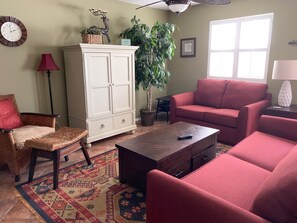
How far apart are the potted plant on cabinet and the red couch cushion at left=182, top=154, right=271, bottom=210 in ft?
7.82

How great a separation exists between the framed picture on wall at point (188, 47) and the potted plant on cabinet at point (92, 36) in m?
2.09

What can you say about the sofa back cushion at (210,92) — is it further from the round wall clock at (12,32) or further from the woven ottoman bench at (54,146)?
the round wall clock at (12,32)

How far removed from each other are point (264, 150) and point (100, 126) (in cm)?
225

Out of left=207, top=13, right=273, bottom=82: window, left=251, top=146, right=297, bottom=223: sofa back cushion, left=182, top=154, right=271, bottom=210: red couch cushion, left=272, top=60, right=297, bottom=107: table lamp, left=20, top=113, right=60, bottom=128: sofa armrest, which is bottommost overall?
left=182, top=154, right=271, bottom=210: red couch cushion

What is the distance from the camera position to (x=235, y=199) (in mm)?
1349

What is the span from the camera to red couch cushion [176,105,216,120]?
3645 millimetres

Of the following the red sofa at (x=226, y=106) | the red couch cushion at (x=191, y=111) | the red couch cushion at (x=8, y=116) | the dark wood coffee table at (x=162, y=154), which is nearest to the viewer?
the dark wood coffee table at (x=162, y=154)

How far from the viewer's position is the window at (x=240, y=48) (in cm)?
376

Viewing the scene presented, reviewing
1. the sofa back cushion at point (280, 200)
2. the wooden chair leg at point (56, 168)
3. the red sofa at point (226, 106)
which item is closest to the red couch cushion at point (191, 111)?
the red sofa at point (226, 106)

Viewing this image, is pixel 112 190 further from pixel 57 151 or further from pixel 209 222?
pixel 209 222

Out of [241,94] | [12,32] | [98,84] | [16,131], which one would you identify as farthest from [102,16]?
[241,94]

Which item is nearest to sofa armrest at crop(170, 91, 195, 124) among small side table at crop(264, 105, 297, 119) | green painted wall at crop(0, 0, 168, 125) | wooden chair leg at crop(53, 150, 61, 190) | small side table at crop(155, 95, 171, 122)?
small side table at crop(155, 95, 171, 122)

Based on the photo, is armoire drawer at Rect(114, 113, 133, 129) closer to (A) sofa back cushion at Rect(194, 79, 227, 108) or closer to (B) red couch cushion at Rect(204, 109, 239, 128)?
(B) red couch cushion at Rect(204, 109, 239, 128)

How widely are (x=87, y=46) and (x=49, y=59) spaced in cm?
56
